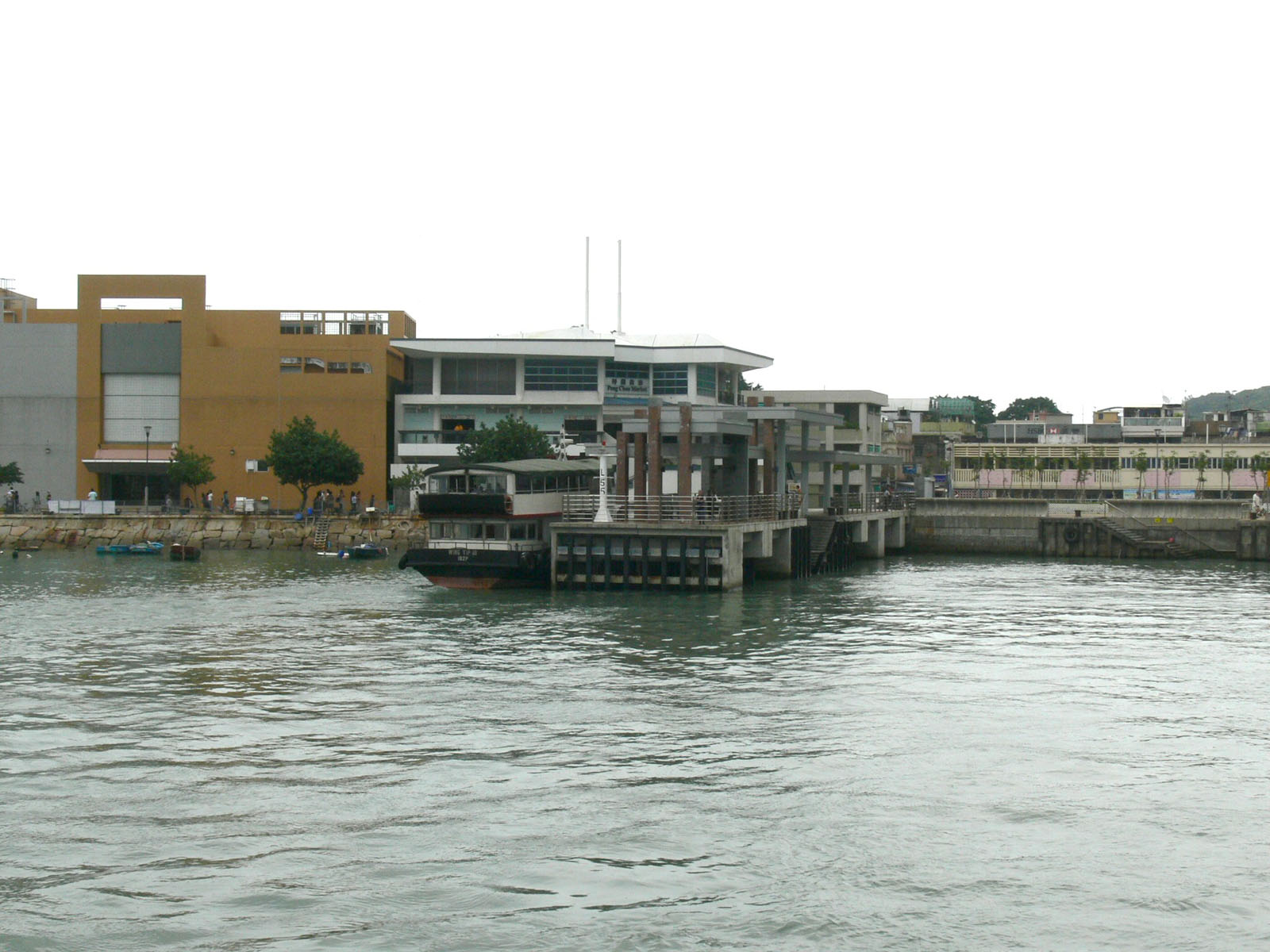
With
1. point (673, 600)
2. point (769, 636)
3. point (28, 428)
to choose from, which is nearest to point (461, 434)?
point (28, 428)

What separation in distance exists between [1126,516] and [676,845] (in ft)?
239

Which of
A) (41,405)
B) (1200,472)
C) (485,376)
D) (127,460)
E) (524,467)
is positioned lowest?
(524,467)

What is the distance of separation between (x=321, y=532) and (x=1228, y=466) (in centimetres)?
7580

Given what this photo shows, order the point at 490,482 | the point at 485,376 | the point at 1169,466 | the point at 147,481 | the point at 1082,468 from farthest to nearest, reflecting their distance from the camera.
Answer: the point at 1169,466 < the point at 1082,468 < the point at 485,376 < the point at 147,481 < the point at 490,482

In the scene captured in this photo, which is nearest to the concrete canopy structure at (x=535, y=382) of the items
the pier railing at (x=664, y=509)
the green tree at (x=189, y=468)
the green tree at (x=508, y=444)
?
the green tree at (x=508, y=444)

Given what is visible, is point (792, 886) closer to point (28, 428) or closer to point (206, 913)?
point (206, 913)

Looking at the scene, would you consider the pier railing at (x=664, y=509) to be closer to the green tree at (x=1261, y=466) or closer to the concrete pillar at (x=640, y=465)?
the concrete pillar at (x=640, y=465)

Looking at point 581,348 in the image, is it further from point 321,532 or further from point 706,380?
point 321,532

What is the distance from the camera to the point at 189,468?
95.2 metres

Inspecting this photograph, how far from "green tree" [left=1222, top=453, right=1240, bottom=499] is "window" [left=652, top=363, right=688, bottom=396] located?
46255 mm

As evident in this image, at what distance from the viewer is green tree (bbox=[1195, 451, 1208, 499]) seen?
114056 mm

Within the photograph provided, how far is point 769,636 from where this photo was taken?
3994cm

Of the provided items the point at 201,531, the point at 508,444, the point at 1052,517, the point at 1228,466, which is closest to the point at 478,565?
the point at 508,444

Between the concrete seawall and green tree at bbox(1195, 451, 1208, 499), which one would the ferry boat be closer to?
the concrete seawall
